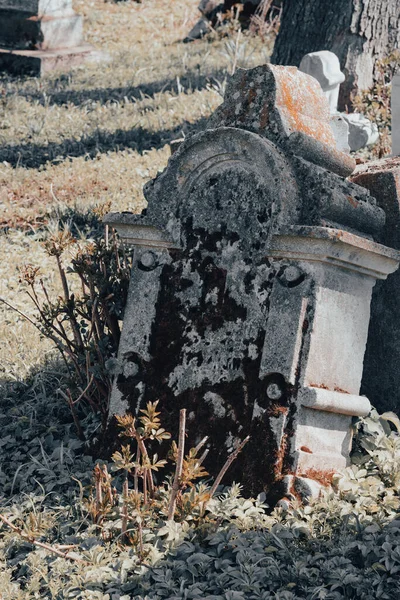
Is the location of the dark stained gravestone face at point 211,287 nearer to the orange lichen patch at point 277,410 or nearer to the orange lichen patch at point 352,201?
the orange lichen patch at point 277,410

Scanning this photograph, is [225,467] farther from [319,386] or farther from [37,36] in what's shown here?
[37,36]

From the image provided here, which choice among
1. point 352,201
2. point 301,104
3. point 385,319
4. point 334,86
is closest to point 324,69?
point 334,86

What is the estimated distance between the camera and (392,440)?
4191mm

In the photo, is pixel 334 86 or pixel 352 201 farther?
pixel 334 86

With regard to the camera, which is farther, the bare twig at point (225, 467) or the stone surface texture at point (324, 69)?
the stone surface texture at point (324, 69)

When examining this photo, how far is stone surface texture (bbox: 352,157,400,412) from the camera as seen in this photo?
4.45m

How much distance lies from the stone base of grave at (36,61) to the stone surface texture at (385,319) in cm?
875

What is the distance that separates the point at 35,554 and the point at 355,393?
1.59 meters

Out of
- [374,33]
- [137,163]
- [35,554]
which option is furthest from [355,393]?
[374,33]

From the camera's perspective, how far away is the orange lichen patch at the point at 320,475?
3.91 meters

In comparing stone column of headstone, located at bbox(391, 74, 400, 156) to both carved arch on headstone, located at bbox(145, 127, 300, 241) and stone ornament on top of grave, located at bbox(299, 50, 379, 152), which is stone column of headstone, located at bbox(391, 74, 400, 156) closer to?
carved arch on headstone, located at bbox(145, 127, 300, 241)

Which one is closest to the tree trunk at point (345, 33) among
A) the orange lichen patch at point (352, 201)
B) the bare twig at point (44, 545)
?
the orange lichen patch at point (352, 201)

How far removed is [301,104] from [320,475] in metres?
1.75

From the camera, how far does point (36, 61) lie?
1244cm
